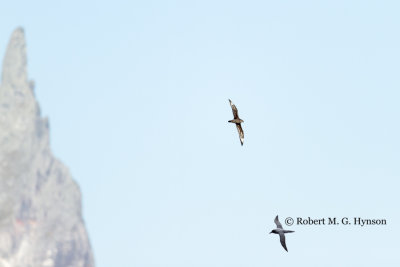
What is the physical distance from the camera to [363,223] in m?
141

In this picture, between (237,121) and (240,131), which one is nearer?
(237,121)

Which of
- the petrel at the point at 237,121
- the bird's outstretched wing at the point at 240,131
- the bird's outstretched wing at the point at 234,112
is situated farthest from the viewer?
the bird's outstretched wing at the point at 240,131

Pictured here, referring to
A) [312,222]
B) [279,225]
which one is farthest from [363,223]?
[279,225]

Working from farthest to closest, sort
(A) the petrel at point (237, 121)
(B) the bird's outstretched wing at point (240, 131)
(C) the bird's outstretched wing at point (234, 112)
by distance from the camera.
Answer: (B) the bird's outstretched wing at point (240, 131) → (A) the petrel at point (237, 121) → (C) the bird's outstretched wing at point (234, 112)

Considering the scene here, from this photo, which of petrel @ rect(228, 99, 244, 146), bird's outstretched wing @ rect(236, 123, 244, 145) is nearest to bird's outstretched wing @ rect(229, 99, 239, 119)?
petrel @ rect(228, 99, 244, 146)

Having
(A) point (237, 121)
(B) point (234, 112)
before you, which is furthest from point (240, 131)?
(B) point (234, 112)

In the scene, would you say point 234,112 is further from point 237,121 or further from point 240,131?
point 240,131

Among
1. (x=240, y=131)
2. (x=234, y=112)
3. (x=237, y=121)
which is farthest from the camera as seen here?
(x=240, y=131)

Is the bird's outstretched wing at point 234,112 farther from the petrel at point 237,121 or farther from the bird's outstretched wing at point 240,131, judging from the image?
the bird's outstretched wing at point 240,131

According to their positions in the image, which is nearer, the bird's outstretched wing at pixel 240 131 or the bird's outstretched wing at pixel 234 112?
the bird's outstretched wing at pixel 234 112

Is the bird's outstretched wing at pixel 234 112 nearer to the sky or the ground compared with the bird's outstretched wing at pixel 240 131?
nearer to the sky

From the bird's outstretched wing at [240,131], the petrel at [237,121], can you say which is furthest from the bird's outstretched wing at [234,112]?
the bird's outstretched wing at [240,131]

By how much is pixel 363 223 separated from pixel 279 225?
26150mm

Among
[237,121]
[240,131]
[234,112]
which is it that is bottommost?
[240,131]
